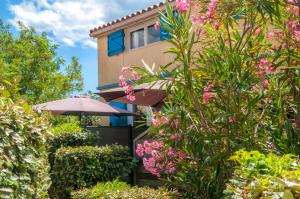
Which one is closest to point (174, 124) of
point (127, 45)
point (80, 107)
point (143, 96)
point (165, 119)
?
point (165, 119)

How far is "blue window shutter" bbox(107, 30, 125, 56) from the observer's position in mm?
17188

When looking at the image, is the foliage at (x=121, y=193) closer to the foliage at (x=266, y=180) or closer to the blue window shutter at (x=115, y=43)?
the foliage at (x=266, y=180)

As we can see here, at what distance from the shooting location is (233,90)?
4.58 meters

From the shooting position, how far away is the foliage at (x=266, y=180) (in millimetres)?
1872

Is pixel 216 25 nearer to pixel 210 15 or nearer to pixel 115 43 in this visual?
pixel 210 15

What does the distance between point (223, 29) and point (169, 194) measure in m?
2.26

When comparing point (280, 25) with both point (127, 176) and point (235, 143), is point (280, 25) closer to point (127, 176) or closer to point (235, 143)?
point (235, 143)

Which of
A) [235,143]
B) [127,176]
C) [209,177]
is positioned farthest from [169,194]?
[127,176]

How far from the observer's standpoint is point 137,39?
1689 cm

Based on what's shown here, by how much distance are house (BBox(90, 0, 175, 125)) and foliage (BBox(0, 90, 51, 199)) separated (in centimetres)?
1058

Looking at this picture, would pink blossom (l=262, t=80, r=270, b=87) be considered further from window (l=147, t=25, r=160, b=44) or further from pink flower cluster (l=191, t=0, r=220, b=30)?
window (l=147, t=25, r=160, b=44)

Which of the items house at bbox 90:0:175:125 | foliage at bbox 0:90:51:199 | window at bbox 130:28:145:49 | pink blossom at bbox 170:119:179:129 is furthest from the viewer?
window at bbox 130:28:145:49

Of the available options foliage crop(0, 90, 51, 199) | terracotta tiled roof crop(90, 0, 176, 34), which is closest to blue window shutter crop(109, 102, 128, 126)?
terracotta tiled roof crop(90, 0, 176, 34)

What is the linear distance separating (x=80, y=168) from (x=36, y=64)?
1705 centimetres
